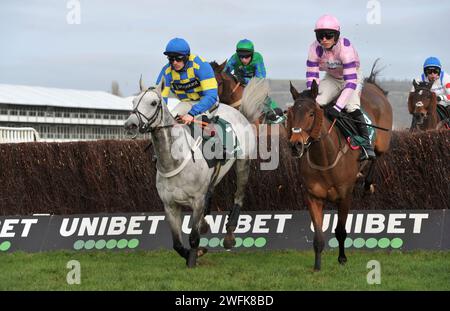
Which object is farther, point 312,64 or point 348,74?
point 312,64

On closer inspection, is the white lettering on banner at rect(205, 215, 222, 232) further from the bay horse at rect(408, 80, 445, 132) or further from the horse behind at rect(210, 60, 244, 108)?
the bay horse at rect(408, 80, 445, 132)

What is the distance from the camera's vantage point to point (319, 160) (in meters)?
8.79

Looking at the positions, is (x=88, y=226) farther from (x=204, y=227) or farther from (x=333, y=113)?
(x=333, y=113)

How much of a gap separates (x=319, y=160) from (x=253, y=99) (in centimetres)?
240

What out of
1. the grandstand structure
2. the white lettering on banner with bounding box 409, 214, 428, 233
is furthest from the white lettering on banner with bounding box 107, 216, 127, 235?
the grandstand structure

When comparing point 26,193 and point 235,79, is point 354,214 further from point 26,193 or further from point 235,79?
point 26,193

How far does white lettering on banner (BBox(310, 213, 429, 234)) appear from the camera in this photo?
1008cm

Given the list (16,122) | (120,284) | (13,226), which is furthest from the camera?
(16,122)

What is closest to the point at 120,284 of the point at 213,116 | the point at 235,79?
the point at 213,116

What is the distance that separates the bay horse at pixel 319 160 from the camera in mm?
8188

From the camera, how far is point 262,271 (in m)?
8.64

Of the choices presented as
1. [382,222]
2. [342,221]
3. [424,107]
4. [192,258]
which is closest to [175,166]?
[192,258]

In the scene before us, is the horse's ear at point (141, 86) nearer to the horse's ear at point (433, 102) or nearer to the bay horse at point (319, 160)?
the bay horse at point (319, 160)
